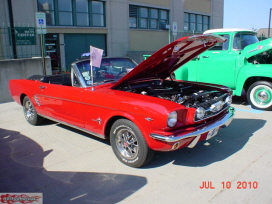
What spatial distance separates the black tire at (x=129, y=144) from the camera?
353 centimetres

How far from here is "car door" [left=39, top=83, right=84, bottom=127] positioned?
4.40 m

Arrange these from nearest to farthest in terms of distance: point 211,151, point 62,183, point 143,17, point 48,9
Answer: point 62,183
point 211,151
point 48,9
point 143,17

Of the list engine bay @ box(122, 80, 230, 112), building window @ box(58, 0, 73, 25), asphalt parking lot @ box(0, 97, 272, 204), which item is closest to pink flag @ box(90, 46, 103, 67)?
engine bay @ box(122, 80, 230, 112)

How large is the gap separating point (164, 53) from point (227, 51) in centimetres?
389

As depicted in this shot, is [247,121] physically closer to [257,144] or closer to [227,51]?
[257,144]

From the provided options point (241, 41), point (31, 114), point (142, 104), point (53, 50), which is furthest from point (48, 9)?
point (142, 104)

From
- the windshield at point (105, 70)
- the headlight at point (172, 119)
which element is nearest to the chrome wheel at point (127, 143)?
the headlight at point (172, 119)

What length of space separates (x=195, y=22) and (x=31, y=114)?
18.7m

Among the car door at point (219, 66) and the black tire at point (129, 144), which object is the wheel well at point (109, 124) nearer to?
the black tire at point (129, 144)

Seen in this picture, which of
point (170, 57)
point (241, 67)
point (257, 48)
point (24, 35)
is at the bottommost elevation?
point (241, 67)

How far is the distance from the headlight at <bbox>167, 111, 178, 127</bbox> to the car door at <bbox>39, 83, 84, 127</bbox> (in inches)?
65.9

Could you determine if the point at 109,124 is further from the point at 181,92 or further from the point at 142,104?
the point at 181,92

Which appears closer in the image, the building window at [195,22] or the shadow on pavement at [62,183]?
the shadow on pavement at [62,183]

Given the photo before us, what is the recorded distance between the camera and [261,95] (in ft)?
22.2
